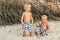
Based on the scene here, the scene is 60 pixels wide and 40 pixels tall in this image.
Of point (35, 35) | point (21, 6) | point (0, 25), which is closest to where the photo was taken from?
point (35, 35)

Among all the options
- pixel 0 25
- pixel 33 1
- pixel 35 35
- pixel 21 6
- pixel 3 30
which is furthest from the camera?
pixel 33 1

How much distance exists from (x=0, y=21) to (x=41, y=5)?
1822 millimetres

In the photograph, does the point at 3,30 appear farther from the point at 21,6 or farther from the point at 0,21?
the point at 21,6

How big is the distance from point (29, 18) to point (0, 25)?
143 cm

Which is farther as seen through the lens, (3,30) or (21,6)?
(21,6)

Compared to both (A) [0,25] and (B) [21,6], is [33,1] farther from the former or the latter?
(A) [0,25]

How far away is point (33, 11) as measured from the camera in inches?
386

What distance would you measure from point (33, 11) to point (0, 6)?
1.16 m

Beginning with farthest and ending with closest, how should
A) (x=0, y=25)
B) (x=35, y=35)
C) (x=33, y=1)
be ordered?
(x=33, y=1) → (x=0, y=25) → (x=35, y=35)

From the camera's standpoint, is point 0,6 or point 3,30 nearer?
point 3,30

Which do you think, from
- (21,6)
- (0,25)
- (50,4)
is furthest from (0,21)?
(50,4)

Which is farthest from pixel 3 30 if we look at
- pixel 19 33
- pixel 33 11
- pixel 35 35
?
pixel 33 11

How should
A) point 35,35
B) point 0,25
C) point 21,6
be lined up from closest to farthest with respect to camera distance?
point 35,35, point 0,25, point 21,6

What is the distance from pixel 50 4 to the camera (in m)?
10.6
